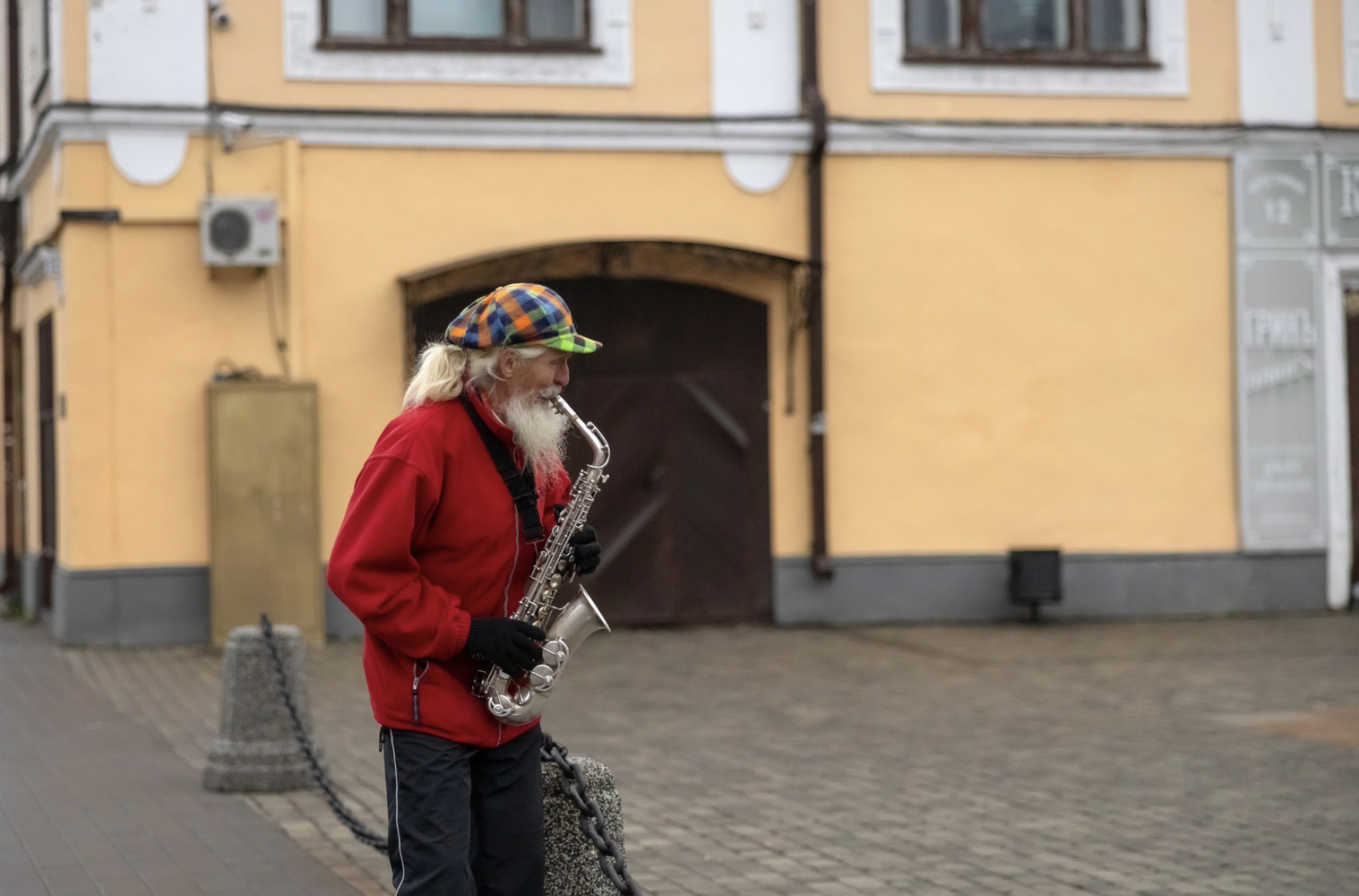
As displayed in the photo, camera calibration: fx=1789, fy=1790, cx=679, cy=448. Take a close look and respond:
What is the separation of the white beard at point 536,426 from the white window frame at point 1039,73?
36.4ft

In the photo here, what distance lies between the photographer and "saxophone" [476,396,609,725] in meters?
4.11

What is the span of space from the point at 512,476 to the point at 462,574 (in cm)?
26

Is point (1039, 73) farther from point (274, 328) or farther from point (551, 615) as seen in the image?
point (551, 615)

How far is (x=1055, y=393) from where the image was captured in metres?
15.1

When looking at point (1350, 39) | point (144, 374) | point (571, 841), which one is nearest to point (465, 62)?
point (144, 374)

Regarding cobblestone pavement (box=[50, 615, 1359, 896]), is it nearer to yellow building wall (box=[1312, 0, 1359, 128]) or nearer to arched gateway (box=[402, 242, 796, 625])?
arched gateway (box=[402, 242, 796, 625])

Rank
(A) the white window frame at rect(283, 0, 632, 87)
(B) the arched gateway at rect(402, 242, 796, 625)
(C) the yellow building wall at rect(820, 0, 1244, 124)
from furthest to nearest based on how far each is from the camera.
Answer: (C) the yellow building wall at rect(820, 0, 1244, 124), (B) the arched gateway at rect(402, 242, 796, 625), (A) the white window frame at rect(283, 0, 632, 87)

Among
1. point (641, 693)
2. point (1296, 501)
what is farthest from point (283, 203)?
point (1296, 501)

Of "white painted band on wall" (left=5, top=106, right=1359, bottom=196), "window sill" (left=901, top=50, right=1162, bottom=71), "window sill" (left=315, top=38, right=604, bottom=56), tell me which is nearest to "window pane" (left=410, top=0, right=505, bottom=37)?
"window sill" (left=315, top=38, right=604, bottom=56)

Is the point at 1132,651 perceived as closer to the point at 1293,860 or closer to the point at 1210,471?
the point at 1210,471

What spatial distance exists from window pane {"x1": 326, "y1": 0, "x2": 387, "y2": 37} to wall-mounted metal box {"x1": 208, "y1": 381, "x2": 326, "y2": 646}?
286 cm

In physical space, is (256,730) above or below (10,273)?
below

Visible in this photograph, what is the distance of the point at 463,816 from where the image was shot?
4066mm

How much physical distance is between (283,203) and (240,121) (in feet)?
2.24
